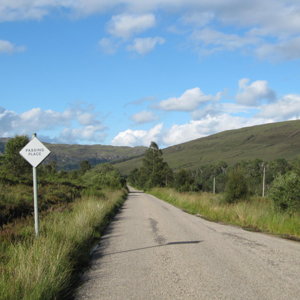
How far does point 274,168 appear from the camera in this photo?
104 meters

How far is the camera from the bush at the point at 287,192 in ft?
56.4

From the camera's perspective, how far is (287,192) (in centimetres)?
1773

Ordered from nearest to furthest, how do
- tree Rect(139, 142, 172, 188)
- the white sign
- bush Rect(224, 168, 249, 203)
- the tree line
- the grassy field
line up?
the white sign, the grassy field, the tree line, bush Rect(224, 168, 249, 203), tree Rect(139, 142, 172, 188)

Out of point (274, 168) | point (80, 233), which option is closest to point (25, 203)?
point (80, 233)

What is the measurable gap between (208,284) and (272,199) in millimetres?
12965

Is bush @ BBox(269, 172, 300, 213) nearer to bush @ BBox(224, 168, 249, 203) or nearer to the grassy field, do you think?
the grassy field

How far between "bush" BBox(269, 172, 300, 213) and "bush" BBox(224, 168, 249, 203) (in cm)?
1044

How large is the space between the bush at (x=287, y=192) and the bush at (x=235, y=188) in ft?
34.3

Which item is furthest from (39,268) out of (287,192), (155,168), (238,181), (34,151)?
(155,168)

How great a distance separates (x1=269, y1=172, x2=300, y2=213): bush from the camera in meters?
17.2

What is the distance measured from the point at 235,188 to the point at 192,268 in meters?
22.3

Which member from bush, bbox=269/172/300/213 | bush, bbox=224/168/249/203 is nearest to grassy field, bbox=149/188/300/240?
bush, bbox=269/172/300/213

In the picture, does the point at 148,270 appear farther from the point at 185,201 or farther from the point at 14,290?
the point at 185,201

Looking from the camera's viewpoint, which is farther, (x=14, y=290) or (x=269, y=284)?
(x=269, y=284)
